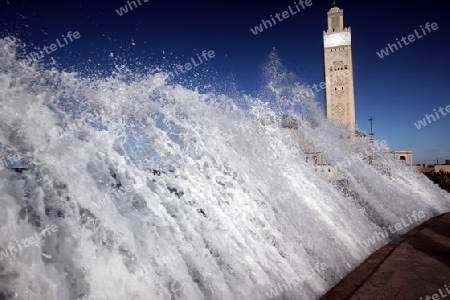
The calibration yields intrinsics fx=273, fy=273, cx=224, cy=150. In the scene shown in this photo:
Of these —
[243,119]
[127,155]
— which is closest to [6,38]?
[127,155]

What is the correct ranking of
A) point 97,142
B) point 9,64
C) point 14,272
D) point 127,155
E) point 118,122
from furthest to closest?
point 118,122 → point 127,155 → point 97,142 → point 9,64 → point 14,272

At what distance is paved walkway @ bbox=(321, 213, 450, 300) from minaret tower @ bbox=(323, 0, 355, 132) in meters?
42.6

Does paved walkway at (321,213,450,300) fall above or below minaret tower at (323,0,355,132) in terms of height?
below

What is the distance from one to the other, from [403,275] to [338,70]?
47.5 meters

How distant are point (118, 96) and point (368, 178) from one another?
7944 mm

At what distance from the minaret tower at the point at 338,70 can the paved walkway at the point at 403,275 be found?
4255cm

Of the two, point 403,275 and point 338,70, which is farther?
point 338,70

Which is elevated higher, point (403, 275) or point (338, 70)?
point (338, 70)

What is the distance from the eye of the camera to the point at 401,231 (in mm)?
6625

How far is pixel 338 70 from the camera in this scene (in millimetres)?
45625

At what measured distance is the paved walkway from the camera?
319cm

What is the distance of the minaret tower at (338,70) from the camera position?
146ft

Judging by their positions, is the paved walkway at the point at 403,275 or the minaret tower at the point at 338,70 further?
the minaret tower at the point at 338,70

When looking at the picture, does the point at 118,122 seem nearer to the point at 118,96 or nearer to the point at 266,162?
the point at 118,96
